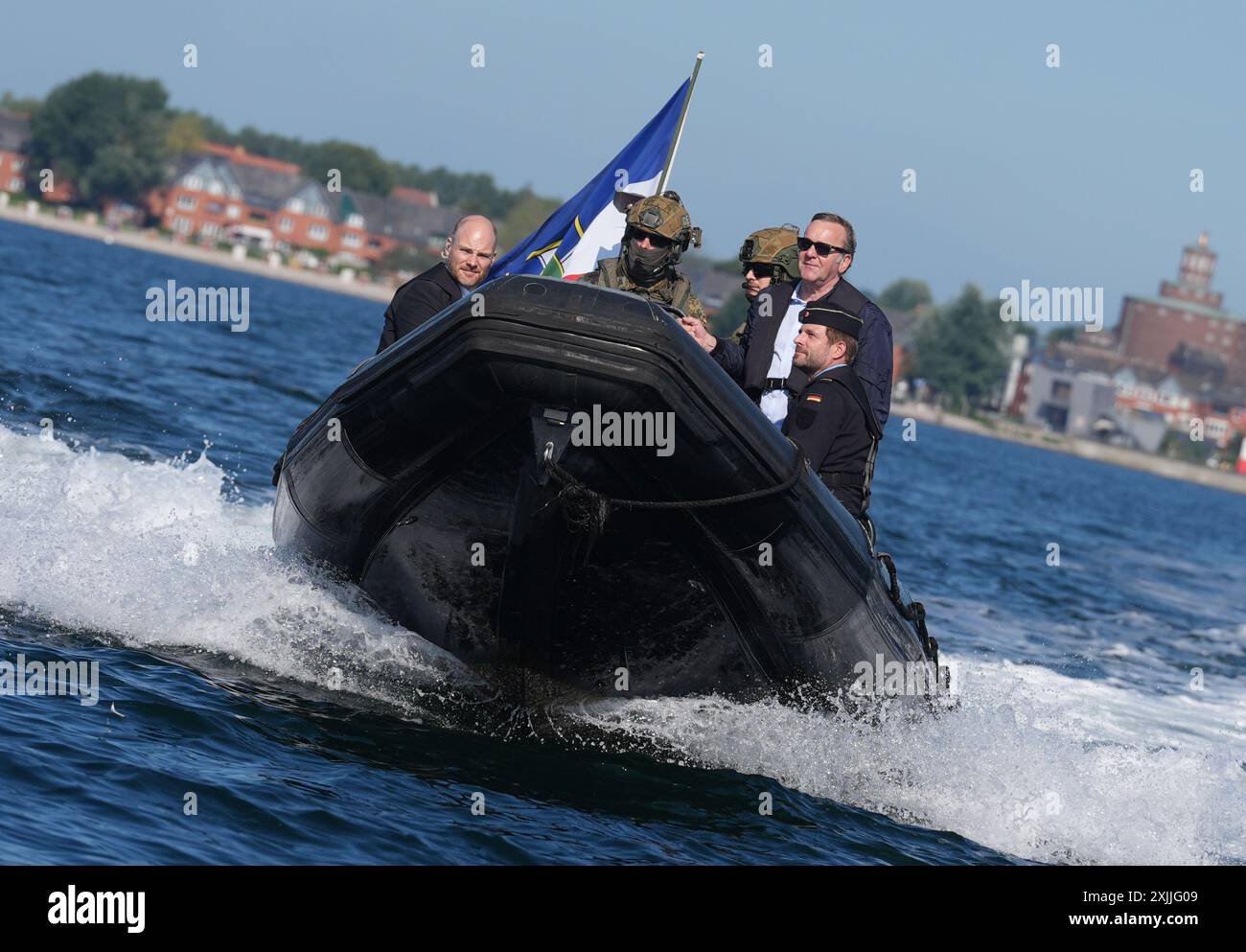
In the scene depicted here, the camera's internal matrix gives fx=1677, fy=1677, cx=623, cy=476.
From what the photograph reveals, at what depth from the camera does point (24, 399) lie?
14695 mm

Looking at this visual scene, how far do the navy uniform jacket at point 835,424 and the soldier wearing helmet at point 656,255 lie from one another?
2.02 ft

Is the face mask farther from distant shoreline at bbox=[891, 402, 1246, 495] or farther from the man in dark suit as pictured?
distant shoreline at bbox=[891, 402, 1246, 495]

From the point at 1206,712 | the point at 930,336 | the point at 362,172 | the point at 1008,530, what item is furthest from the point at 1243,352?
the point at 1206,712

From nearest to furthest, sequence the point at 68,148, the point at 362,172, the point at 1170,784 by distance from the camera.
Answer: the point at 1170,784, the point at 68,148, the point at 362,172

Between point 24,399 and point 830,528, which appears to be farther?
point 24,399

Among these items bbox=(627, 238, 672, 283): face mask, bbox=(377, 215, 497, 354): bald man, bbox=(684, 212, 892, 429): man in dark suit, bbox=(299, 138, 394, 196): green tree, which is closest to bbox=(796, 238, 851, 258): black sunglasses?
bbox=(684, 212, 892, 429): man in dark suit

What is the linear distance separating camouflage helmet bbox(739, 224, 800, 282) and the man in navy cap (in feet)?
3.14

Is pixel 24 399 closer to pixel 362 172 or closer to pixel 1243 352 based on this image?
pixel 362 172

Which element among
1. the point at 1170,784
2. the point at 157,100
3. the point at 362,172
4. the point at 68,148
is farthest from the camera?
the point at 362,172

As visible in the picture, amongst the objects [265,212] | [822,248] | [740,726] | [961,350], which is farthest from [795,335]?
[265,212]

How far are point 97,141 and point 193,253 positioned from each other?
Answer: 1715 centimetres

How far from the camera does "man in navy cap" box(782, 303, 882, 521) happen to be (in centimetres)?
719

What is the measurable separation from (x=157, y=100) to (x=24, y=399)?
122421 mm

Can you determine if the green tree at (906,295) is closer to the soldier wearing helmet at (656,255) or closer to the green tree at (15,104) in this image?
the green tree at (15,104)
